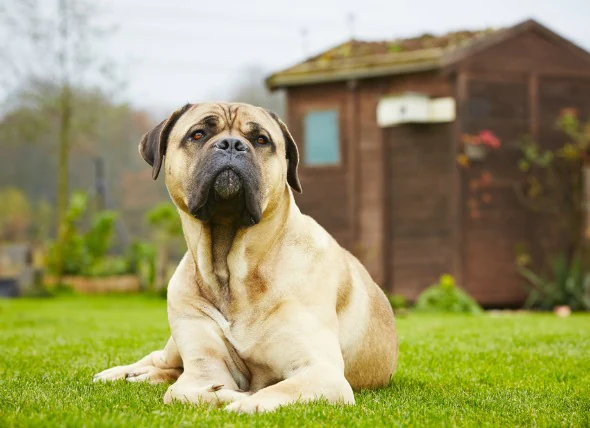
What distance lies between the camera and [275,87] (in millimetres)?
14375

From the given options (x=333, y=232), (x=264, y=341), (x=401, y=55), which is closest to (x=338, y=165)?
(x=333, y=232)

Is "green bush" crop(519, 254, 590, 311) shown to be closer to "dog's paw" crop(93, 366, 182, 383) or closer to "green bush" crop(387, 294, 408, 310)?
"green bush" crop(387, 294, 408, 310)

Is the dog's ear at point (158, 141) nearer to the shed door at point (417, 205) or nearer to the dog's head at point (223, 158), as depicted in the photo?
the dog's head at point (223, 158)

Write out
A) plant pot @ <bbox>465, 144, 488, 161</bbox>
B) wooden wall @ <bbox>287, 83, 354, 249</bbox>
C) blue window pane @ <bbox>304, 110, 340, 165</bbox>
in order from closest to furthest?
plant pot @ <bbox>465, 144, 488, 161</bbox>, wooden wall @ <bbox>287, 83, 354, 249</bbox>, blue window pane @ <bbox>304, 110, 340, 165</bbox>

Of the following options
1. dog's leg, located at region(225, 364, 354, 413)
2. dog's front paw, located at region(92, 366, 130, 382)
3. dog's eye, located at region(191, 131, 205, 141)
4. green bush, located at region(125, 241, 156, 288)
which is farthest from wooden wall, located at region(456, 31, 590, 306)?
dog's leg, located at region(225, 364, 354, 413)

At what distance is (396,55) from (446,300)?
164 inches

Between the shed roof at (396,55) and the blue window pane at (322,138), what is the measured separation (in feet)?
2.07

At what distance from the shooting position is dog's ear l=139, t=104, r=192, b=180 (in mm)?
3955

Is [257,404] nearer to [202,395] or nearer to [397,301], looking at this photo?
[202,395]

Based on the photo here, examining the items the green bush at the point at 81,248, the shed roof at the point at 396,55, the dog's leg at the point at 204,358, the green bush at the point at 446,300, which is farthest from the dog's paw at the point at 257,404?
the green bush at the point at 81,248

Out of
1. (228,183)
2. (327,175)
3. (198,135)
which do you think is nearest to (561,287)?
(327,175)

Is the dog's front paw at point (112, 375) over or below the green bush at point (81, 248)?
over

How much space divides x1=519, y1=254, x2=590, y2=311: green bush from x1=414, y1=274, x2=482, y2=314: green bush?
48.3 inches

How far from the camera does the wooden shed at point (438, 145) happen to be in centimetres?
1284
